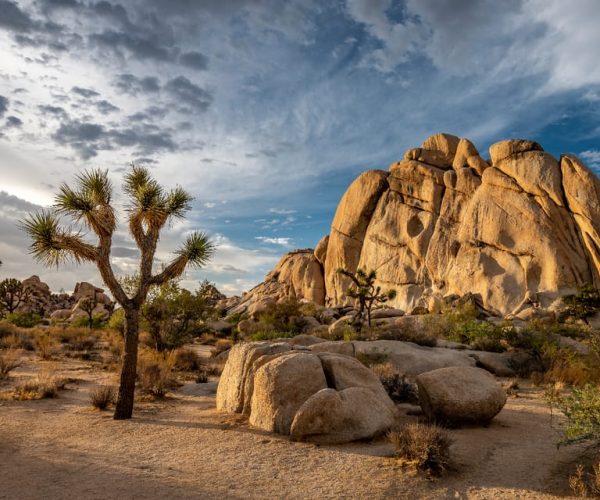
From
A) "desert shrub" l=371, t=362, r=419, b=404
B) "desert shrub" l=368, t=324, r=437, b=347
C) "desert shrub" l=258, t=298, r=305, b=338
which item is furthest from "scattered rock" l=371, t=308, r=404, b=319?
"desert shrub" l=371, t=362, r=419, b=404

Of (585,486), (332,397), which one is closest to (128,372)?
(332,397)

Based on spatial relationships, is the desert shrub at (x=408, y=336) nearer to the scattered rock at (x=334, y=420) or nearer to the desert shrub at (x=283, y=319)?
the scattered rock at (x=334, y=420)

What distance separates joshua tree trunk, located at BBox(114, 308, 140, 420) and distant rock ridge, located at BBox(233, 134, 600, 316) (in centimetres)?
3048

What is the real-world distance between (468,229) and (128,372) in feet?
118

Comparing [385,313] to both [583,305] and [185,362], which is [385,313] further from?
[185,362]

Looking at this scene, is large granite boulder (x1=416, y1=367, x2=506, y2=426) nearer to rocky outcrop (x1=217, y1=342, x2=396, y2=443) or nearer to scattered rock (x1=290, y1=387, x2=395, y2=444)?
rocky outcrop (x1=217, y1=342, x2=396, y2=443)

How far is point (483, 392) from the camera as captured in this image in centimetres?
869

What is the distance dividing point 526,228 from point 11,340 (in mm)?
35632

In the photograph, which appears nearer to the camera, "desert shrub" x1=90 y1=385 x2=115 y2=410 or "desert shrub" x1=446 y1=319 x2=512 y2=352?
"desert shrub" x1=90 y1=385 x2=115 y2=410

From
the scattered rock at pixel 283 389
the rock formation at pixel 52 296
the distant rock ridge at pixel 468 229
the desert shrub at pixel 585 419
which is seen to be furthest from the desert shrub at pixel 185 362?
the rock formation at pixel 52 296

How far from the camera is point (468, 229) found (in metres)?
40.8

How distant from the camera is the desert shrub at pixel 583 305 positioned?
1145 inches

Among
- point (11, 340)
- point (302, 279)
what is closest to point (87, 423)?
point (11, 340)

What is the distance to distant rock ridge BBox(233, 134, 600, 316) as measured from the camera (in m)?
35.0
